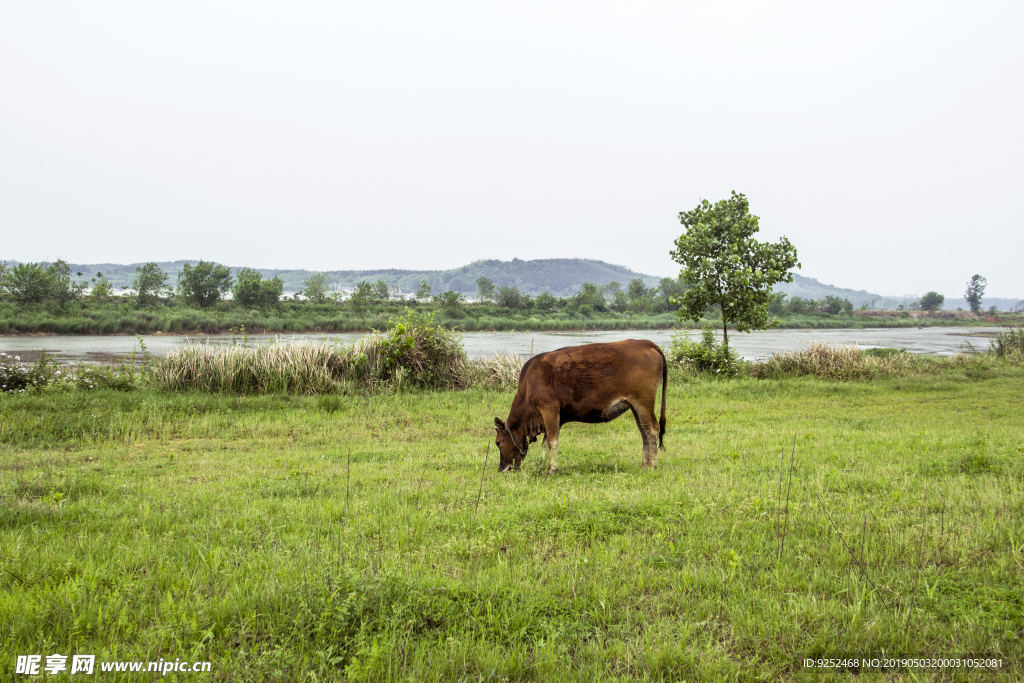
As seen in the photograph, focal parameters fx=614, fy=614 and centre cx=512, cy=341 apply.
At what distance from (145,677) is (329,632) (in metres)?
0.88

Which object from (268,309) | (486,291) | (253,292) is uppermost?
(486,291)

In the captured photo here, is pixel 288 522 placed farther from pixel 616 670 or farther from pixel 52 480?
pixel 52 480

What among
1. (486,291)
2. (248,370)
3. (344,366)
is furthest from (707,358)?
(486,291)

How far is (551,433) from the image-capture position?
7992 millimetres

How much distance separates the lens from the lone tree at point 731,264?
20.7 metres

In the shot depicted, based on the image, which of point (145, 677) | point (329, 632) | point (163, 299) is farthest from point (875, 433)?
point (163, 299)

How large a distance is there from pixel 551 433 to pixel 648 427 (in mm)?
1245

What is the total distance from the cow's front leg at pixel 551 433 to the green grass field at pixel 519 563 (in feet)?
0.82

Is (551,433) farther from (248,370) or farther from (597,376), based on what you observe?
(248,370)

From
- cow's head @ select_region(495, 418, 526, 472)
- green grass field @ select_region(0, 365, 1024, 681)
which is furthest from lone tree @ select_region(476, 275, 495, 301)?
green grass field @ select_region(0, 365, 1024, 681)

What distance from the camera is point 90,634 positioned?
3268 millimetres

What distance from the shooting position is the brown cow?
788cm

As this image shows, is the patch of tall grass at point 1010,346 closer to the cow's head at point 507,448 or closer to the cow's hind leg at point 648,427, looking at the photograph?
the cow's hind leg at point 648,427

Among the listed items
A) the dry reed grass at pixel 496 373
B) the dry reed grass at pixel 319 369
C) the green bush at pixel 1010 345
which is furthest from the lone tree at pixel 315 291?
the green bush at pixel 1010 345
